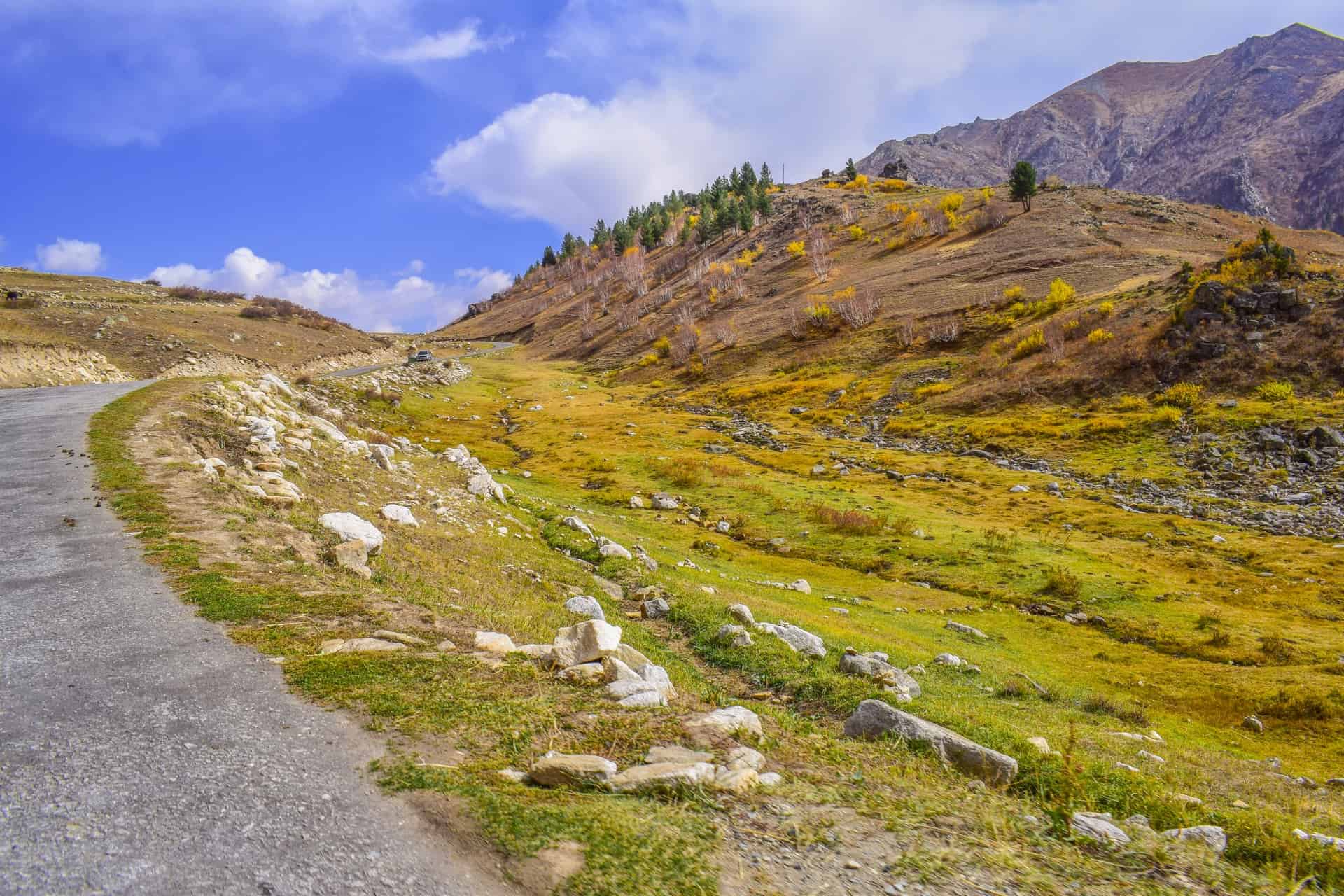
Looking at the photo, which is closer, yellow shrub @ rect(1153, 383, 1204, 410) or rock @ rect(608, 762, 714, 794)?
rock @ rect(608, 762, 714, 794)

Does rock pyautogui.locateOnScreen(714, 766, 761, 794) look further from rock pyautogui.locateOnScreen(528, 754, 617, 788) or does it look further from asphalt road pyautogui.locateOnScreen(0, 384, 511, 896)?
asphalt road pyautogui.locateOnScreen(0, 384, 511, 896)

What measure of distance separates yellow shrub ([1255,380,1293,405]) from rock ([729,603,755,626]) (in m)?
56.0

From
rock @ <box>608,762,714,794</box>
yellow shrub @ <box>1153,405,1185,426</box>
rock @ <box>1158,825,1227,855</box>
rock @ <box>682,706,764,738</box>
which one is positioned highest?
yellow shrub @ <box>1153,405,1185,426</box>

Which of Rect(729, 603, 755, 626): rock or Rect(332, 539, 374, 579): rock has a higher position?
Rect(332, 539, 374, 579): rock

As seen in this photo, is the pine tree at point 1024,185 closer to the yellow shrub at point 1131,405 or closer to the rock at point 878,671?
the yellow shrub at point 1131,405

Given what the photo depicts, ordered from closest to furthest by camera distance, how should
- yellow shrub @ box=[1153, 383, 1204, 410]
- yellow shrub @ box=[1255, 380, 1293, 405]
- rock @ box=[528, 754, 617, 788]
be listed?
rock @ box=[528, 754, 617, 788] < yellow shrub @ box=[1255, 380, 1293, 405] < yellow shrub @ box=[1153, 383, 1204, 410]

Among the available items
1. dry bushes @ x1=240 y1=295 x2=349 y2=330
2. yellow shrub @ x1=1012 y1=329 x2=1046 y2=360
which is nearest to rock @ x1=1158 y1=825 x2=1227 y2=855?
yellow shrub @ x1=1012 y1=329 x2=1046 y2=360

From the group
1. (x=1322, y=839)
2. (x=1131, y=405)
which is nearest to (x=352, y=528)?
(x=1322, y=839)

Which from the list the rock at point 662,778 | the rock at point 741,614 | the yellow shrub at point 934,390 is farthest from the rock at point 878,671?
the yellow shrub at point 934,390

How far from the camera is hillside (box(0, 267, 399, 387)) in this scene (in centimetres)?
4928

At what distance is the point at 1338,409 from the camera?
145 ft

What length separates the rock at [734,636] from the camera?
14641mm

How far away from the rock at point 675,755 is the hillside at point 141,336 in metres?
59.2

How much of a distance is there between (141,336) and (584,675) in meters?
75.1
